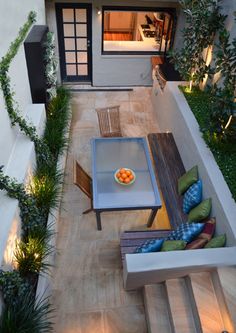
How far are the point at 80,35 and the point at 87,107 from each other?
1.97 meters

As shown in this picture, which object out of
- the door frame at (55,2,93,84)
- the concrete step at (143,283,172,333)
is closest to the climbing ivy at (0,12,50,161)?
the door frame at (55,2,93,84)

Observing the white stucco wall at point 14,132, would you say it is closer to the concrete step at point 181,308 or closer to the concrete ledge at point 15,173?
the concrete ledge at point 15,173

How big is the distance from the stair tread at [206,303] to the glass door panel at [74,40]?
21.9ft

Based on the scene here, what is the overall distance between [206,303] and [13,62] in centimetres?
475

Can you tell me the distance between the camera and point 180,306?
3.56 meters

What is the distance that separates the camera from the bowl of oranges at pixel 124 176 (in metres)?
4.59

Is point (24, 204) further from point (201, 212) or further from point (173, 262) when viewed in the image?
point (201, 212)

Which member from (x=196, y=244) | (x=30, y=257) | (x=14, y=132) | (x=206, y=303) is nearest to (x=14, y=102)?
(x=14, y=132)

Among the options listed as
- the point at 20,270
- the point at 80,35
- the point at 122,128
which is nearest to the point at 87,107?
the point at 122,128

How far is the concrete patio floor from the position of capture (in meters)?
3.80

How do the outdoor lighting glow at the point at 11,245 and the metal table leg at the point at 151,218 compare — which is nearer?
the outdoor lighting glow at the point at 11,245

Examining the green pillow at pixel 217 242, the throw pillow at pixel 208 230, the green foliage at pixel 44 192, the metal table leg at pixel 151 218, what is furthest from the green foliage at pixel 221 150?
the green foliage at pixel 44 192

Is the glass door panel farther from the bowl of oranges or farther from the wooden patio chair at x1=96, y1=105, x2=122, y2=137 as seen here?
the bowl of oranges

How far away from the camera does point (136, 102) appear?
8055 millimetres
